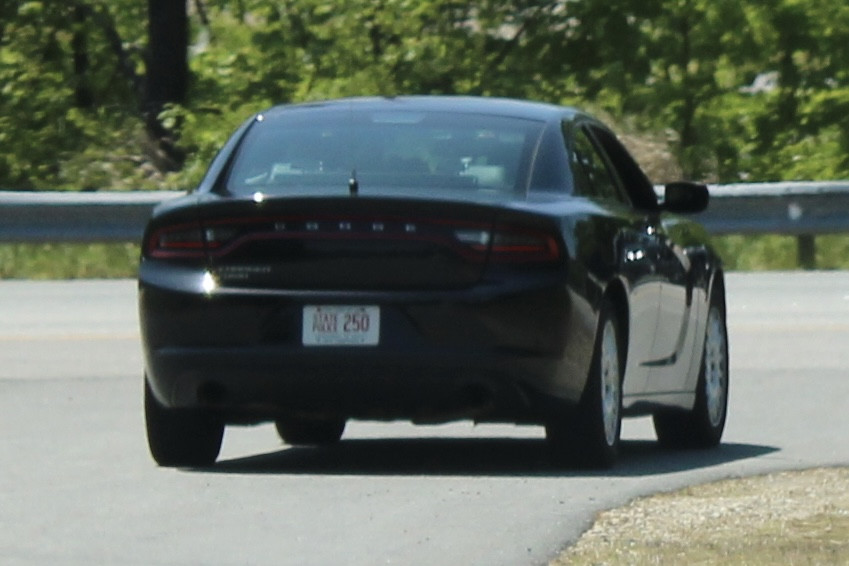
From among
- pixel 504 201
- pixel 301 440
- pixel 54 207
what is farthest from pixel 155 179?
pixel 504 201

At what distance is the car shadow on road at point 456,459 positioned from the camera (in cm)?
971

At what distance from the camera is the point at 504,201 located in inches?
367

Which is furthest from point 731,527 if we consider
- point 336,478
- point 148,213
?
point 148,213

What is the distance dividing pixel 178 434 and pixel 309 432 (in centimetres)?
122

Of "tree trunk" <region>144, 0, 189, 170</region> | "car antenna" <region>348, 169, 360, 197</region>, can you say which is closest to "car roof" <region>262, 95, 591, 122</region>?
"car antenna" <region>348, 169, 360, 197</region>

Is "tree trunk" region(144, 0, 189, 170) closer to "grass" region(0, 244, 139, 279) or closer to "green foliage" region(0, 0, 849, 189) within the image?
"green foliage" region(0, 0, 849, 189)

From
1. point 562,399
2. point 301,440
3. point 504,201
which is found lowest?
point 301,440

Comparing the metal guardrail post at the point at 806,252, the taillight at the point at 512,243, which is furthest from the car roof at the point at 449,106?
the metal guardrail post at the point at 806,252

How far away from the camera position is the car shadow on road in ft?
31.9

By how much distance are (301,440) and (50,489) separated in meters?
1.99

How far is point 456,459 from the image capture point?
10227 millimetres

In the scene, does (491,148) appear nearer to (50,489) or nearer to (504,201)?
(504,201)

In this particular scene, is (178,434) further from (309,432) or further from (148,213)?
(148,213)

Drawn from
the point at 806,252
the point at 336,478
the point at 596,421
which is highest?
the point at 596,421
